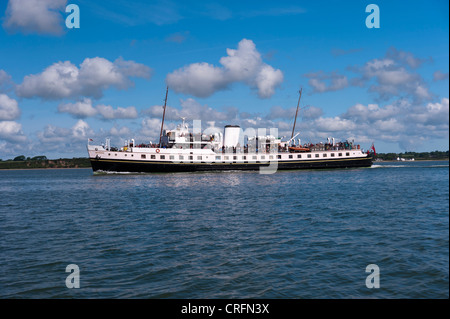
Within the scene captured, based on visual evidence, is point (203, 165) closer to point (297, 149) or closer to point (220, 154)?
point (220, 154)

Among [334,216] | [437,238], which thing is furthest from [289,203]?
[437,238]

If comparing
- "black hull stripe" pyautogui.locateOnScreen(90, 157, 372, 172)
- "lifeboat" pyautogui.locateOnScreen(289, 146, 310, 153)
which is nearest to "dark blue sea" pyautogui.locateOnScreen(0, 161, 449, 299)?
"black hull stripe" pyautogui.locateOnScreen(90, 157, 372, 172)

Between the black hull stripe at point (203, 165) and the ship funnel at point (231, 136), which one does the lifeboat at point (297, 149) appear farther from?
the ship funnel at point (231, 136)

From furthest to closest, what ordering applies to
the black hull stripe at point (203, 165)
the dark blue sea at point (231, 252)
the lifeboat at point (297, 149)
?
the lifeboat at point (297, 149)
the black hull stripe at point (203, 165)
the dark blue sea at point (231, 252)

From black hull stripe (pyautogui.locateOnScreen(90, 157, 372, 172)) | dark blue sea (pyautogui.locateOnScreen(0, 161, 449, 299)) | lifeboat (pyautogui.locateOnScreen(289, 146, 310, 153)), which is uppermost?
lifeboat (pyautogui.locateOnScreen(289, 146, 310, 153))

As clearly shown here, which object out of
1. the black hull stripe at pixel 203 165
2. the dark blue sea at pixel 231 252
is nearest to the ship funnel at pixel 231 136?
the black hull stripe at pixel 203 165

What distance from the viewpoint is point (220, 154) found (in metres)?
78.5

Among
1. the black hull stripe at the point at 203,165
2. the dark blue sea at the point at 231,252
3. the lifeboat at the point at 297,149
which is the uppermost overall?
the lifeboat at the point at 297,149

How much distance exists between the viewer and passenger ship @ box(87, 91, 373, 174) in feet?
242

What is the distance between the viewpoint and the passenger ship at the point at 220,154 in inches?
2906

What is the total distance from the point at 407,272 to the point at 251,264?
5.45 m

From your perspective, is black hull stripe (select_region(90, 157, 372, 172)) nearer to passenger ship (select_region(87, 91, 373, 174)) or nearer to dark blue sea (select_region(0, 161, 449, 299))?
passenger ship (select_region(87, 91, 373, 174))

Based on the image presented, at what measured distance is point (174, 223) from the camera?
2077cm
